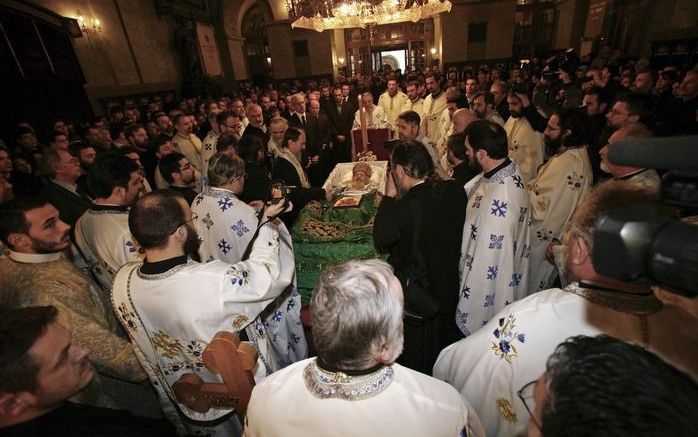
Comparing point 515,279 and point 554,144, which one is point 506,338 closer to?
point 515,279

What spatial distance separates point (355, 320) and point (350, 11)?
7.63 m

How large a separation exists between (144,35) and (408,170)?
1521cm

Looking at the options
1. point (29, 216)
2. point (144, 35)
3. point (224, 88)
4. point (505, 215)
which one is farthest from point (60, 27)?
point (505, 215)

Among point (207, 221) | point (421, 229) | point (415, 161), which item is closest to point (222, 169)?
point (207, 221)

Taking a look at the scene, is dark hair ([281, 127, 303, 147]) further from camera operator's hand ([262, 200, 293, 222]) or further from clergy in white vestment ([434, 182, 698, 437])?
clergy in white vestment ([434, 182, 698, 437])

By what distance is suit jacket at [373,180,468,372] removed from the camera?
235cm

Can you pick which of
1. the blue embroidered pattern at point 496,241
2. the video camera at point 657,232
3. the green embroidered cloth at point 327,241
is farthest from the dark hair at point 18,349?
the blue embroidered pattern at point 496,241

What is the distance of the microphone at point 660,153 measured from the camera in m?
0.55

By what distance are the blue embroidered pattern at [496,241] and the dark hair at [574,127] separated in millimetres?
1376

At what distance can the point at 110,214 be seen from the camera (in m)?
2.54

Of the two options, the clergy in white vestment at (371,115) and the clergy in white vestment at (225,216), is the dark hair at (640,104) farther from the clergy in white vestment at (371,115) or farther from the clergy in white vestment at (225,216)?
the clergy in white vestment at (371,115)

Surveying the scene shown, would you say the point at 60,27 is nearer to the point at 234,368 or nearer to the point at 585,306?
the point at 234,368

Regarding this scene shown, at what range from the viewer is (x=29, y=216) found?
201 cm

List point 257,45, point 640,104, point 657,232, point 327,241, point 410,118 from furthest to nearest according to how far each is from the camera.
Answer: point 257,45, point 410,118, point 640,104, point 327,241, point 657,232
